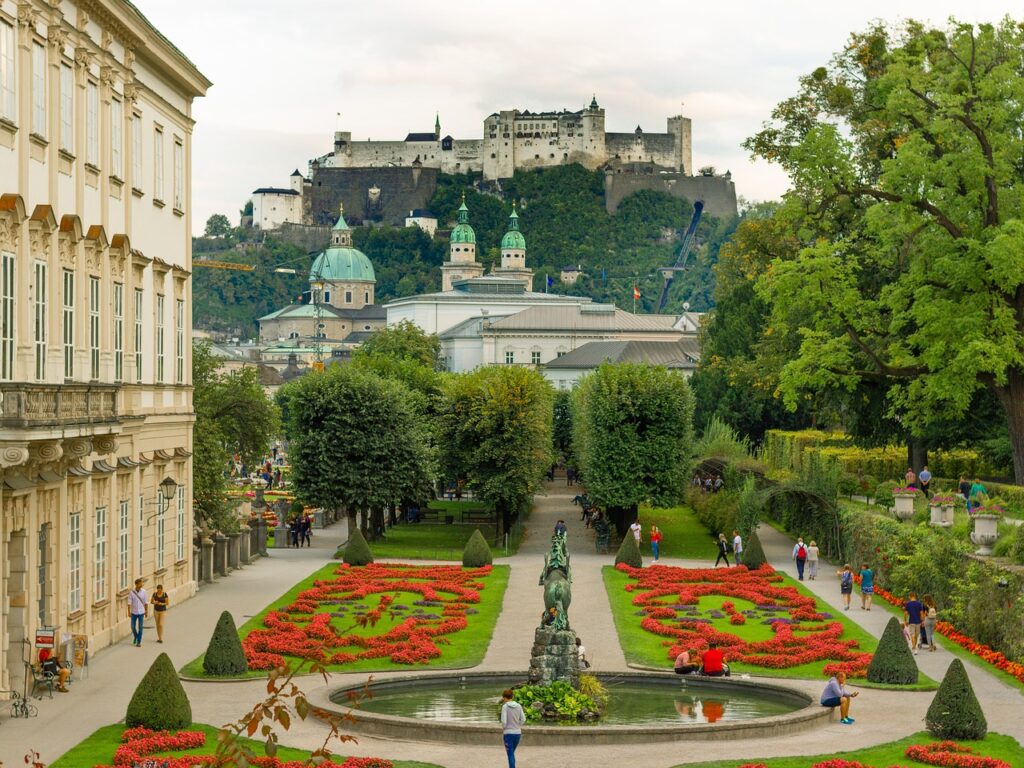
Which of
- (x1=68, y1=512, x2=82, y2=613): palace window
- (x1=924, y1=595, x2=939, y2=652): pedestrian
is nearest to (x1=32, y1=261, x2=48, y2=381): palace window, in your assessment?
(x1=68, y1=512, x2=82, y2=613): palace window

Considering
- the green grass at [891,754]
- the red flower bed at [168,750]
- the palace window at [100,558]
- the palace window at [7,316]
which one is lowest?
the green grass at [891,754]

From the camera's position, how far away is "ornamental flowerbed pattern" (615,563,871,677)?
37469 mm

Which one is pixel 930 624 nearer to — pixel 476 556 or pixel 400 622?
pixel 400 622

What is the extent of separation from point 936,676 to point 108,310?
18883 mm

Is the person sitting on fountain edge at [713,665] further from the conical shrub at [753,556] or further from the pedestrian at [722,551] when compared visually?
the pedestrian at [722,551]

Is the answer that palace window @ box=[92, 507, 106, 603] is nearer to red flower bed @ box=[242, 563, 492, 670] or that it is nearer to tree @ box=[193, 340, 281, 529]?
red flower bed @ box=[242, 563, 492, 670]

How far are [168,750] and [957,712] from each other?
1233 cm

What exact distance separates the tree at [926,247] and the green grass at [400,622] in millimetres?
14007

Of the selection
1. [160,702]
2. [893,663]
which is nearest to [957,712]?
[893,663]

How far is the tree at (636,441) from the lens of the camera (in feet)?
220

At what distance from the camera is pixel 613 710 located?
1233 inches

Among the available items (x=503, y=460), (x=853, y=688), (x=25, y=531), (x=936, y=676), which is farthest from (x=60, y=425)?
(x=503, y=460)

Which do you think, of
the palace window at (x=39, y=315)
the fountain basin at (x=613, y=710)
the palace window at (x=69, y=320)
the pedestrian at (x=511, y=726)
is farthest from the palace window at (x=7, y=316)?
the pedestrian at (x=511, y=726)

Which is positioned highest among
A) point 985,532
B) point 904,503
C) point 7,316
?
point 7,316
